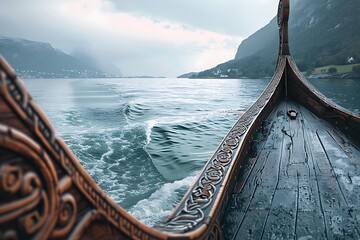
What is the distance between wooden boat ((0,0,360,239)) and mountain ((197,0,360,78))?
200 ft

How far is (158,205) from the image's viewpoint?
165 inches

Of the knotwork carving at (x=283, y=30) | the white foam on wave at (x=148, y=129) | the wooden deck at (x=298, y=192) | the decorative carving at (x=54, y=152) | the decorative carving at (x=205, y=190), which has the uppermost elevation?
the knotwork carving at (x=283, y=30)

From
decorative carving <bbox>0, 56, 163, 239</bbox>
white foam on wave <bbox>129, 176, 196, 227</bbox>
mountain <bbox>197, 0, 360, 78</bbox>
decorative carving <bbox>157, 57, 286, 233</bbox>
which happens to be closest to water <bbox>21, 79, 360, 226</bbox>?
white foam on wave <bbox>129, 176, 196, 227</bbox>

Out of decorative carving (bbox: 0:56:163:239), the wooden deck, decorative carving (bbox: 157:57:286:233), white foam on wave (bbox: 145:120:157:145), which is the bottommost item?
white foam on wave (bbox: 145:120:157:145)

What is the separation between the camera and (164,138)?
335 inches

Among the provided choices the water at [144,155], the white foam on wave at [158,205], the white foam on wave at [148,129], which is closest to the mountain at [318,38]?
the white foam on wave at [148,129]

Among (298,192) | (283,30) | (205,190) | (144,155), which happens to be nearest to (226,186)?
(205,190)

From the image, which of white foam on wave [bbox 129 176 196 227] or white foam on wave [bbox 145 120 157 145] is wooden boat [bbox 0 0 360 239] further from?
white foam on wave [bbox 145 120 157 145]

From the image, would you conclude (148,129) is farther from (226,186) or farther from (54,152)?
(54,152)

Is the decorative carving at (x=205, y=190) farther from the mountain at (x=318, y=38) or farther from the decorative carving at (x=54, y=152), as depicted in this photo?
the mountain at (x=318, y=38)

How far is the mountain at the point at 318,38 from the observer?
62281mm

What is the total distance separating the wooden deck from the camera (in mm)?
1614

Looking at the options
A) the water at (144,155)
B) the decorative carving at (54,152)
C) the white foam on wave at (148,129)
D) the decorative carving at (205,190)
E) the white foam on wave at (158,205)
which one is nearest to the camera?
the decorative carving at (54,152)

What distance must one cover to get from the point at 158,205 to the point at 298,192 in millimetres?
2587
